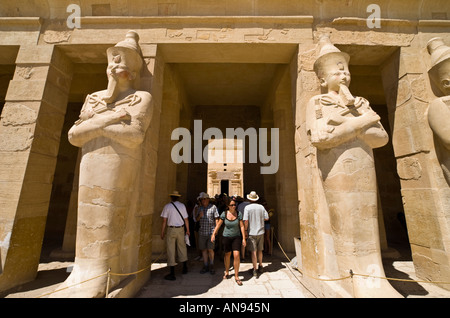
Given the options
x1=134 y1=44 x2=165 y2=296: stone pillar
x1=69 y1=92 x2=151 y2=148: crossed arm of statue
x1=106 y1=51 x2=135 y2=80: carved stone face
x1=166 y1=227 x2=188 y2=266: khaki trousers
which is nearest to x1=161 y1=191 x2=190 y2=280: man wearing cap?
x1=166 y1=227 x2=188 y2=266: khaki trousers

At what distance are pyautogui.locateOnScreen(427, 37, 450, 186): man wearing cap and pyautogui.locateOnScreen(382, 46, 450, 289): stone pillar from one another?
0.10 m

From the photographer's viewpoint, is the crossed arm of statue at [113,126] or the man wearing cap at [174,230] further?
the man wearing cap at [174,230]

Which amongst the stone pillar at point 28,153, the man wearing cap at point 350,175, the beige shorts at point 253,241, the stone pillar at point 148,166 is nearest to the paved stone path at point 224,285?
the stone pillar at point 148,166

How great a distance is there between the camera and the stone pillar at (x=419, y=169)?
310 cm

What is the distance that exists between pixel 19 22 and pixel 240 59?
13.9 feet

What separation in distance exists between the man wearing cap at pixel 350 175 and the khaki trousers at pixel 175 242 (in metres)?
2.43

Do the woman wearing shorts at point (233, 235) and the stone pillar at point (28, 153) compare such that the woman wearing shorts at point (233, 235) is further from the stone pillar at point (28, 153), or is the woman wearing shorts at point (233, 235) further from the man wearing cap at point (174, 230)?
the stone pillar at point (28, 153)

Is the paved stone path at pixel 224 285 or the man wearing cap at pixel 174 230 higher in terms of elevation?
the man wearing cap at pixel 174 230

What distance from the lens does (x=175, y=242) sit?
3664 millimetres

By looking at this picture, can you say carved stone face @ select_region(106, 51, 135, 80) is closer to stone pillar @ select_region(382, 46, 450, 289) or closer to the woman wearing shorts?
the woman wearing shorts

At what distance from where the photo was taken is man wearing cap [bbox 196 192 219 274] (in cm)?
379

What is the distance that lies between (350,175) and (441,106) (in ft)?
6.62

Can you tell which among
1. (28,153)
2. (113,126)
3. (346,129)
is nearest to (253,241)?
(346,129)

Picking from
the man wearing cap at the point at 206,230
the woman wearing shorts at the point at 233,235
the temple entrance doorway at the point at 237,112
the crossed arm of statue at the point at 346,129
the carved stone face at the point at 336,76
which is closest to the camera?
the crossed arm of statue at the point at 346,129
